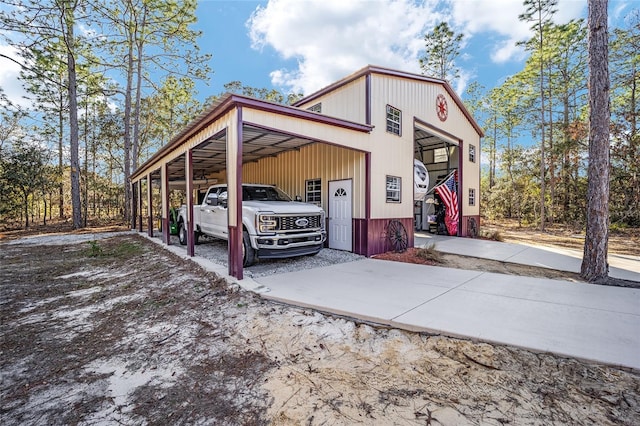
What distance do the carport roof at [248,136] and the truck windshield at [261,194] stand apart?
1.40 m

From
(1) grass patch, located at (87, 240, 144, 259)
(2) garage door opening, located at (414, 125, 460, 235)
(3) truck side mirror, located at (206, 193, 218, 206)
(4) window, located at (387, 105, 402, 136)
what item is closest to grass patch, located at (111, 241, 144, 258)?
(1) grass patch, located at (87, 240, 144, 259)

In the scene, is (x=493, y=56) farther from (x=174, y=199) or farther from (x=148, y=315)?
(x=174, y=199)

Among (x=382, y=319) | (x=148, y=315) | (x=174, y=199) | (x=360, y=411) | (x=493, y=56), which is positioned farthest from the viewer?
(x=174, y=199)

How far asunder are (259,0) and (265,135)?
21.0 ft

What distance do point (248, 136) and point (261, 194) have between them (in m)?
1.64

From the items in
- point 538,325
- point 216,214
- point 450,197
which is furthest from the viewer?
point 450,197

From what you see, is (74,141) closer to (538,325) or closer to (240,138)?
(240,138)

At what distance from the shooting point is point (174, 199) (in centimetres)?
2442

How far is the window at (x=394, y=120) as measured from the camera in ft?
28.7

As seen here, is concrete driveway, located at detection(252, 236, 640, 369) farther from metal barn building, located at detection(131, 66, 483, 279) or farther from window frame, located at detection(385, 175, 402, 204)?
window frame, located at detection(385, 175, 402, 204)

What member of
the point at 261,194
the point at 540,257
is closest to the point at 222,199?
the point at 261,194

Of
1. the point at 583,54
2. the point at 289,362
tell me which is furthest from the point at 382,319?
the point at 583,54

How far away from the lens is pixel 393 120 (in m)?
8.94

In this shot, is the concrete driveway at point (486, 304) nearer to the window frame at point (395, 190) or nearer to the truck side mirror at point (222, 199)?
the window frame at point (395, 190)
